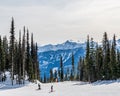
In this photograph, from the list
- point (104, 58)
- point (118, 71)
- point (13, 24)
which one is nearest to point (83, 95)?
point (13, 24)

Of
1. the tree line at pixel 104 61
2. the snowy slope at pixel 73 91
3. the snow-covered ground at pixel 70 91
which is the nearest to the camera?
the snowy slope at pixel 73 91

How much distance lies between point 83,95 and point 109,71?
2013 inches

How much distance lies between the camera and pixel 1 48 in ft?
336

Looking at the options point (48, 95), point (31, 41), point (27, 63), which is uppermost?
point (31, 41)

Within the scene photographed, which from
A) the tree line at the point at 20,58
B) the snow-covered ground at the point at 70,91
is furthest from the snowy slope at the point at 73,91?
the tree line at the point at 20,58

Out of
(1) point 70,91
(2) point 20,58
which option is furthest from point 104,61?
(1) point 70,91

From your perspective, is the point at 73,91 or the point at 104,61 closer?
the point at 73,91

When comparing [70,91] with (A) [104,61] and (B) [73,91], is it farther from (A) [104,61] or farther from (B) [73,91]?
(A) [104,61]

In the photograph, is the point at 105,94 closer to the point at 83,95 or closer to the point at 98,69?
the point at 83,95

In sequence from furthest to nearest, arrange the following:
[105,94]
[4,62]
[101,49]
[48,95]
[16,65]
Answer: [101,49], [4,62], [16,65], [48,95], [105,94]

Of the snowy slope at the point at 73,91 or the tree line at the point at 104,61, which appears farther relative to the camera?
the tree line at the point at 104,61

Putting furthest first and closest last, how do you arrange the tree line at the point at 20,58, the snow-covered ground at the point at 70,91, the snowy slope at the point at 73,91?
the tree line at the point at 20,58
the snow-covered ground at the point at 70,91
the snowy slope at the point at 73,91

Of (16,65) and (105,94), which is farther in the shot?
(16,65)

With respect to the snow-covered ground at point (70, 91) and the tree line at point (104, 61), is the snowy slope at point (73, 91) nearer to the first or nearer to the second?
the snow-covered ground at point (70, 91)
